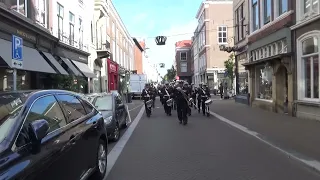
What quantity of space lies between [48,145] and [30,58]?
12727 mm

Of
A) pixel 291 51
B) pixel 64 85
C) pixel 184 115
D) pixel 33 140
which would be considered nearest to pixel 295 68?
pixel 291 51

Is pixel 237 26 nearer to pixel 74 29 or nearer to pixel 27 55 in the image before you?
pixel 74 29

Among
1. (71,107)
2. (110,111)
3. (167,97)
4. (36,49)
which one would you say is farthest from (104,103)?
(167,97)

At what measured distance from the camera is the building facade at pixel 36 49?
14297 millimetres

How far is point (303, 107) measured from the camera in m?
15.8

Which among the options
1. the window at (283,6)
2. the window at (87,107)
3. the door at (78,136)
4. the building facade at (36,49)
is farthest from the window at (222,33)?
the door at (78,136)

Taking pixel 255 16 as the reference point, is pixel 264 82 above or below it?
below

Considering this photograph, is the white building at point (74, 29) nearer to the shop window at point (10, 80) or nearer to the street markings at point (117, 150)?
the shop window at point (10, 80)

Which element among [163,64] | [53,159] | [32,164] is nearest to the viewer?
[32,164]

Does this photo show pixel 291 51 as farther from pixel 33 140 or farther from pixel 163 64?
pixel 163 64

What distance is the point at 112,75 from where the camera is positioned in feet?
141

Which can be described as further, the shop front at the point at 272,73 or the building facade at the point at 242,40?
the building facade at the point at 242,40

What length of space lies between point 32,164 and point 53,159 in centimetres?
51

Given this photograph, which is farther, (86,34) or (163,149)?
(86,34)
